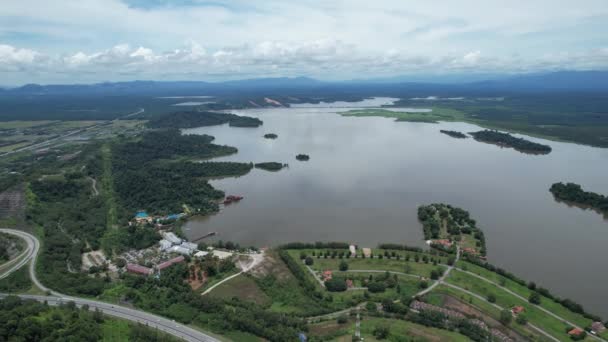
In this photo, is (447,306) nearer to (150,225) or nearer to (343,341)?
(343,341)

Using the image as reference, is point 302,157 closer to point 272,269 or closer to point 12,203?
point 272,269

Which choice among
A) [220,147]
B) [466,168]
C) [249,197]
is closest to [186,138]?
[220,147]

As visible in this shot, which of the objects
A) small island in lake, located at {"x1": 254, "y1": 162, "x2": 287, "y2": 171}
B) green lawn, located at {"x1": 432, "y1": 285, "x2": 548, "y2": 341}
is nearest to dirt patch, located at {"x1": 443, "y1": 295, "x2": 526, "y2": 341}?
green lawn, located at {"x1": 432, "y1": 285, "x2": 548, "y2": 341}

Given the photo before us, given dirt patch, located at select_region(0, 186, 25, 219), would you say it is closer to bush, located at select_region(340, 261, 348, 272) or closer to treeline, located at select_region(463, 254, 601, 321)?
bush, located at select_region(340, 261, 348, 272)

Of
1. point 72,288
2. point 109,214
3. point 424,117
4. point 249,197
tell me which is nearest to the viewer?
point 72,288

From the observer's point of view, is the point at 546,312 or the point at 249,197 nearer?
the point at 546,312

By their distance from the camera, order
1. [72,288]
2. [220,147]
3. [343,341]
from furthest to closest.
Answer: [220,147]
[72,288]
[343,341]
